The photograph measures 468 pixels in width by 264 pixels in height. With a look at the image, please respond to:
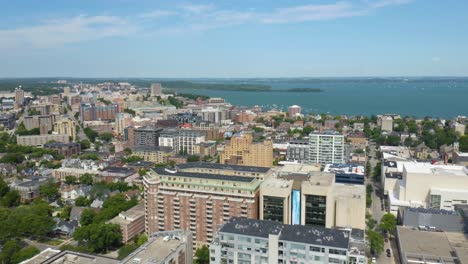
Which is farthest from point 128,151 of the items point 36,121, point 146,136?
point 36,121

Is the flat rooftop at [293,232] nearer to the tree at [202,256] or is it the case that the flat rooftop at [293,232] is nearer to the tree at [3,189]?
the tree at [202,256]

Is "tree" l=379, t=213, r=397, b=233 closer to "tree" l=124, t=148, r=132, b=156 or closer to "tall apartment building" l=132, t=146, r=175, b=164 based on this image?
"tall apartment building" l=132, t=146, r=175, b=164

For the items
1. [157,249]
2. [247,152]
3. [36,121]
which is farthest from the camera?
[36,121]

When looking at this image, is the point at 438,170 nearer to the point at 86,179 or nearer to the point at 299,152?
the point at 299,152

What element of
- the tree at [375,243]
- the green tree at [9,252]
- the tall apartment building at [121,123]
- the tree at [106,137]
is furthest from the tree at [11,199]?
the tall apartment building at [121,123]

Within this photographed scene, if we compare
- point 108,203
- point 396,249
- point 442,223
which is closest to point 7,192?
point 108,203
